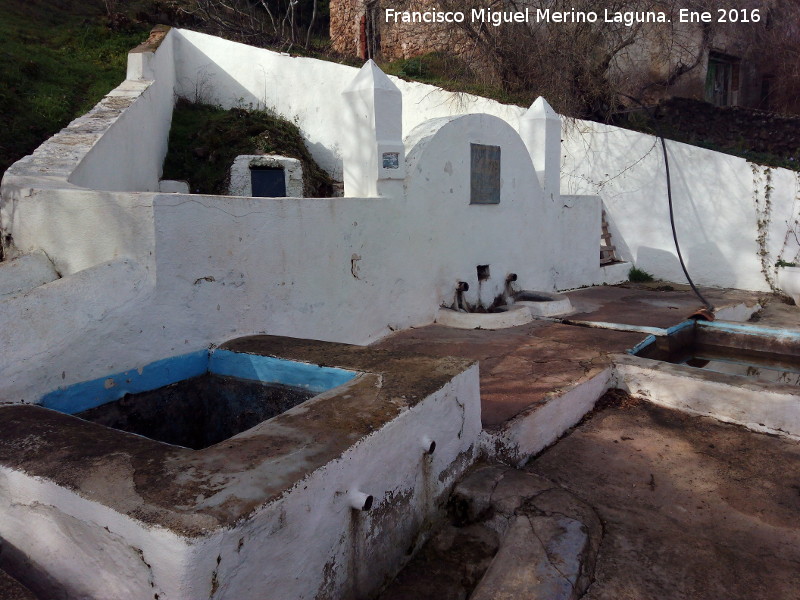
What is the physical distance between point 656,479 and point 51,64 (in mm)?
11219

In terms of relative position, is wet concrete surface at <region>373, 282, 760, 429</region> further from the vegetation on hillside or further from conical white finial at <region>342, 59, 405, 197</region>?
the vegetation on hillside

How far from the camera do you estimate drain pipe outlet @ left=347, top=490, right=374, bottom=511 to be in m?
2.24

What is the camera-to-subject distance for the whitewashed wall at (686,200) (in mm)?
9852

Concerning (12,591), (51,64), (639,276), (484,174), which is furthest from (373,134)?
(51,64)

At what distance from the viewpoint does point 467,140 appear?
6.92 meters

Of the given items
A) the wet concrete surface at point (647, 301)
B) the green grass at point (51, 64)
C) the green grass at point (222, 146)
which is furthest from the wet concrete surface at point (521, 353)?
the green grass at point (51, 64)

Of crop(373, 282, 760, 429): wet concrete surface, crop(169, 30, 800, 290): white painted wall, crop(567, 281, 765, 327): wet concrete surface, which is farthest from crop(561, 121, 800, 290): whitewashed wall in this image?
crop(373, 282, 760, 429): wet concrete surface

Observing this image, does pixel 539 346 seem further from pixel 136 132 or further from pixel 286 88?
pixel 286 88

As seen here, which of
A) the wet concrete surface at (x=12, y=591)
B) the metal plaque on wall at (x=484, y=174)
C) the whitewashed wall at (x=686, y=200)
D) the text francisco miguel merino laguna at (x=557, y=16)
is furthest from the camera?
the text francisco miguel merino laguna at (x=557, y=16)

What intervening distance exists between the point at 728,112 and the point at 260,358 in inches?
567

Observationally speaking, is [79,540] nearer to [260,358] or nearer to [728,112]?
[260,358]

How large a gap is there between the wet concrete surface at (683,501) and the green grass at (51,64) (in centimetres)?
681

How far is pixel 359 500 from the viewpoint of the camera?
2.24 metres

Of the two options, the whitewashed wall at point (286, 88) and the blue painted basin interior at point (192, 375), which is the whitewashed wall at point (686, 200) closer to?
the whitewashed wall at point (286, 88)
